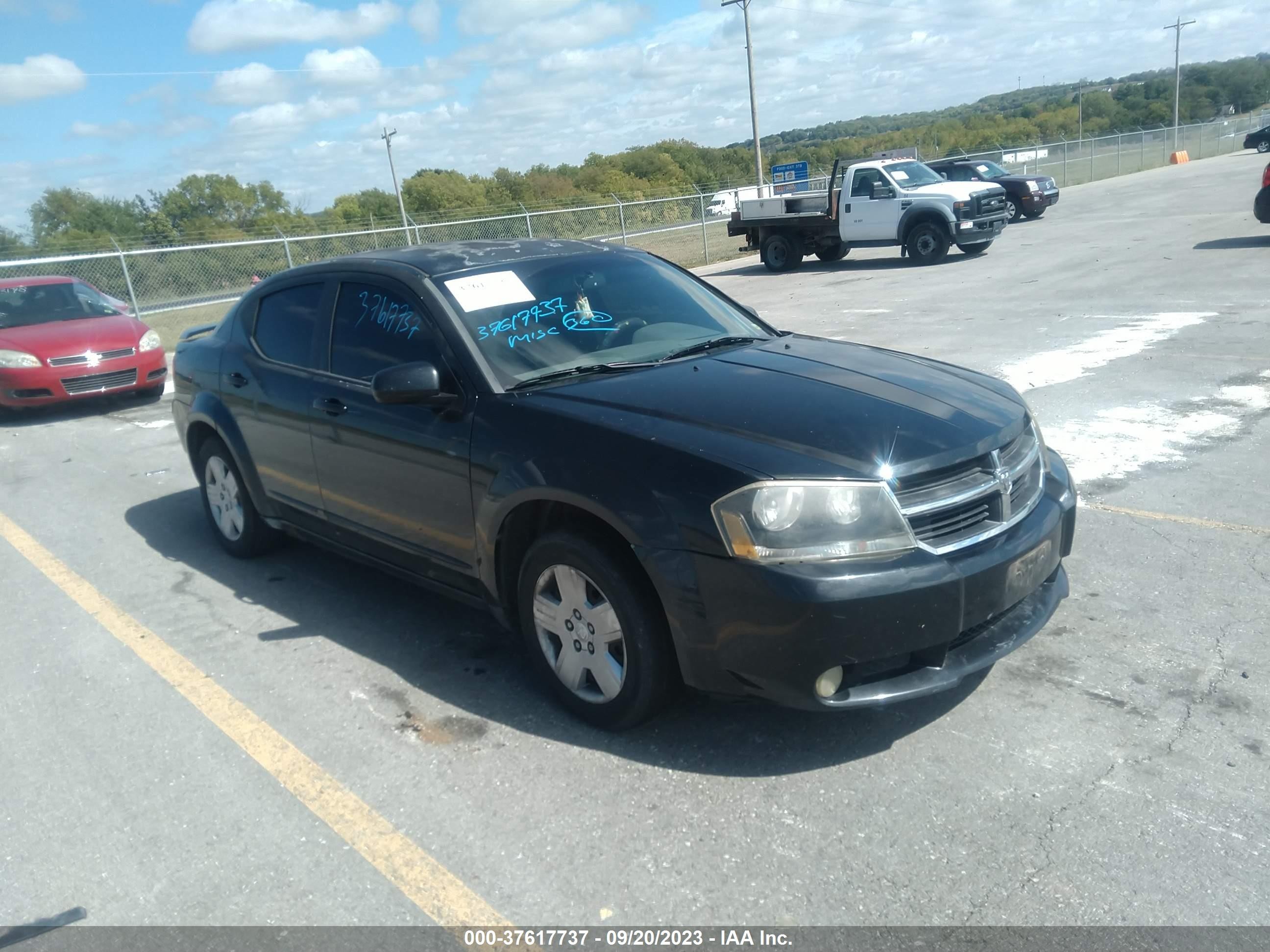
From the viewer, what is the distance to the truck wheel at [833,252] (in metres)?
22.5

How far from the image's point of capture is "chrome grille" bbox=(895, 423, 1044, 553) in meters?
3.21

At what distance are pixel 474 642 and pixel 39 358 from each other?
28.4ft

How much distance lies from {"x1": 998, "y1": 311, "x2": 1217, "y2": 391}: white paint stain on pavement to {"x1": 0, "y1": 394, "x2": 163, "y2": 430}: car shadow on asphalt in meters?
9.61

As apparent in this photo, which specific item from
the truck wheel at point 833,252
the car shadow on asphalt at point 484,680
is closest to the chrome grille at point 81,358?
the car shadow on asphalt at point 484,680

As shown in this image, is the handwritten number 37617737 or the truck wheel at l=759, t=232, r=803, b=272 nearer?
the handwritten number 37617737

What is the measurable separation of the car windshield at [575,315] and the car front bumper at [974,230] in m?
16.5

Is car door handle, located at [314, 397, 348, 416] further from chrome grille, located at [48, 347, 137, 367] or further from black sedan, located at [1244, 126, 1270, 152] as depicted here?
black sedan, located at [1244, 126, 1270, 152]

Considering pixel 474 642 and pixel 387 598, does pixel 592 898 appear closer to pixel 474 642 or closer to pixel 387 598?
pixel 474 642

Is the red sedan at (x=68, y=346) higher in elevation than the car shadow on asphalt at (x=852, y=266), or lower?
higher

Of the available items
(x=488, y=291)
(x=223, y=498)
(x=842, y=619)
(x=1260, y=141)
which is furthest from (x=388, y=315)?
(x=1260, y=141)

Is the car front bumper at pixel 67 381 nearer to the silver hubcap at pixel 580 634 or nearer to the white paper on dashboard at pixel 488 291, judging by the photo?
the white paper on dashboard at pixel 488 291

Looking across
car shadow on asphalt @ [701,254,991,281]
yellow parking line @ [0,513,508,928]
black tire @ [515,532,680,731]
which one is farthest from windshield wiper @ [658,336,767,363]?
car shadow on asphalt @ [701,254,991,281]

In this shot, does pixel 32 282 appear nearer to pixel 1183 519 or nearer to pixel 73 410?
pixel 73 410

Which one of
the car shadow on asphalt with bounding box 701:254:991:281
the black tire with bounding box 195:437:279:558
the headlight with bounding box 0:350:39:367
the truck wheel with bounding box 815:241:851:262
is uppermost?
the headlight with bounding box 0:350:39:367
